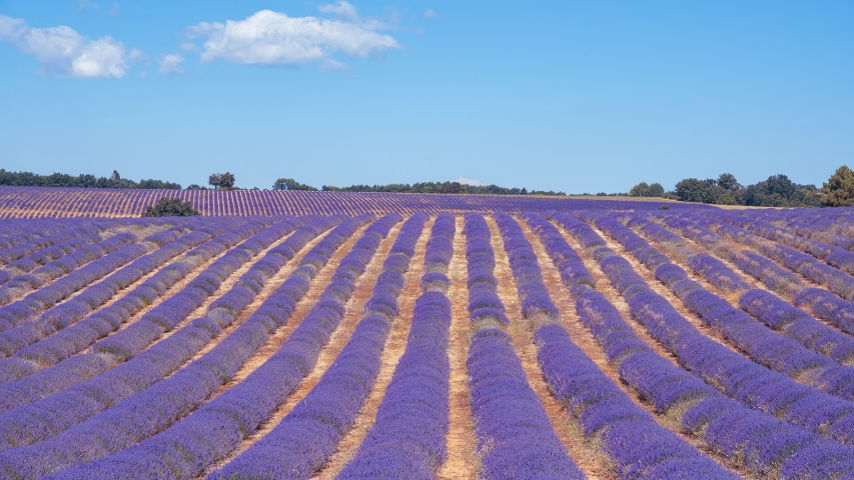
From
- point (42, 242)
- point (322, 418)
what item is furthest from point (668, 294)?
point (42, 242)

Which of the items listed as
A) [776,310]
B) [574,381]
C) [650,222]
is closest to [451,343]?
[574,381]

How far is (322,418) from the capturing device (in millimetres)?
10812

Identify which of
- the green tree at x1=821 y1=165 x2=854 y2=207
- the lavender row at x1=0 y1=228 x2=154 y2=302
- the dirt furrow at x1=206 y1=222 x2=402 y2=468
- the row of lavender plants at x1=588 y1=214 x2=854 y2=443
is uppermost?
the green tree at x1=821 y1=165 x2=854 y2=207

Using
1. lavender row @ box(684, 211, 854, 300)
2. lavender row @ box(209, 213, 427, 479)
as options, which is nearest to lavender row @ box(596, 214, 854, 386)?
lavender row @ box(684, 211, 854, 300)

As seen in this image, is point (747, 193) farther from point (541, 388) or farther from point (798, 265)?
point (541, 388)

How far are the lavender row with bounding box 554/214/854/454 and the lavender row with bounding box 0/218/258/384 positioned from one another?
10.4 m

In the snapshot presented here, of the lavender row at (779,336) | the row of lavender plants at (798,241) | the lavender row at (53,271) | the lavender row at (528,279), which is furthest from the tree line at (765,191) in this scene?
the lavender row at (53,271)

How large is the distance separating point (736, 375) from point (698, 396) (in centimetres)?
132

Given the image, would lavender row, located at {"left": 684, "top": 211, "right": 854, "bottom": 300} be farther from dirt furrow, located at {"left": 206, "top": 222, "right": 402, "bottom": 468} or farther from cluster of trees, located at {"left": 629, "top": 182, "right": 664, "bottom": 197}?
cluster of trees, located at {"left": 629, "top": 182, "right": 664, "bottom": 197}

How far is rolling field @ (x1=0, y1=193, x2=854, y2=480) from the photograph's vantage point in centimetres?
909

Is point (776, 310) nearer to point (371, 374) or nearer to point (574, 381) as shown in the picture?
point (574, 381)

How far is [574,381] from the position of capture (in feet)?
41.4

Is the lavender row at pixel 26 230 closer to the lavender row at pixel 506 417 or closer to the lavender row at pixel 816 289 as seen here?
the lavender row at pixel 506 417

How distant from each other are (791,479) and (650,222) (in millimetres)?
25564
